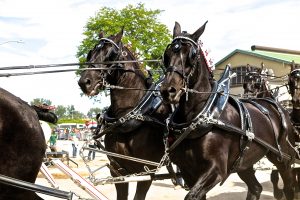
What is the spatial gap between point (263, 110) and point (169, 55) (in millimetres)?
2285

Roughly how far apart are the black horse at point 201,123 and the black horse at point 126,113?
73 centimetres

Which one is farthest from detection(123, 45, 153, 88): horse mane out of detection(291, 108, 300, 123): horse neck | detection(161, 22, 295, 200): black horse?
detection(291, 108, 300, 123): horse neck

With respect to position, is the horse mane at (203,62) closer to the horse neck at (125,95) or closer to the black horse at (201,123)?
the black horse at (201,123)

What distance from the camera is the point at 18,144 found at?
11.4 feet

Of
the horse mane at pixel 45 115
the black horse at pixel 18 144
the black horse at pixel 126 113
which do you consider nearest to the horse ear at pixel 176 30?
the black horse at pixel 126 113

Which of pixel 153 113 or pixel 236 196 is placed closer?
pixel 153 113

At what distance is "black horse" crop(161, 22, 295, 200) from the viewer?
458 cm

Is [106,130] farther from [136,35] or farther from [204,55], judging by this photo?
[136,35]

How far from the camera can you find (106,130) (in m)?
5.79

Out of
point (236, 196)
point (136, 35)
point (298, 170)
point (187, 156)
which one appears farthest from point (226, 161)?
point (136, 35)

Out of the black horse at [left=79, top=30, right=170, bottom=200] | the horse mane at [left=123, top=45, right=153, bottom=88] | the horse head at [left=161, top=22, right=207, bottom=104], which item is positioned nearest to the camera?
the horse head at [left=161, top=22, right=207, bottom=104]

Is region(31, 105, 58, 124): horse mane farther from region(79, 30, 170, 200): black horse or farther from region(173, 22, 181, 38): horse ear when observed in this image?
region(173, 22, 181, 38): horse ear

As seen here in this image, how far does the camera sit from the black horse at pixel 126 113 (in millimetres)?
5664

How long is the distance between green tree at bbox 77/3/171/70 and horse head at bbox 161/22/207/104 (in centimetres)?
2447
